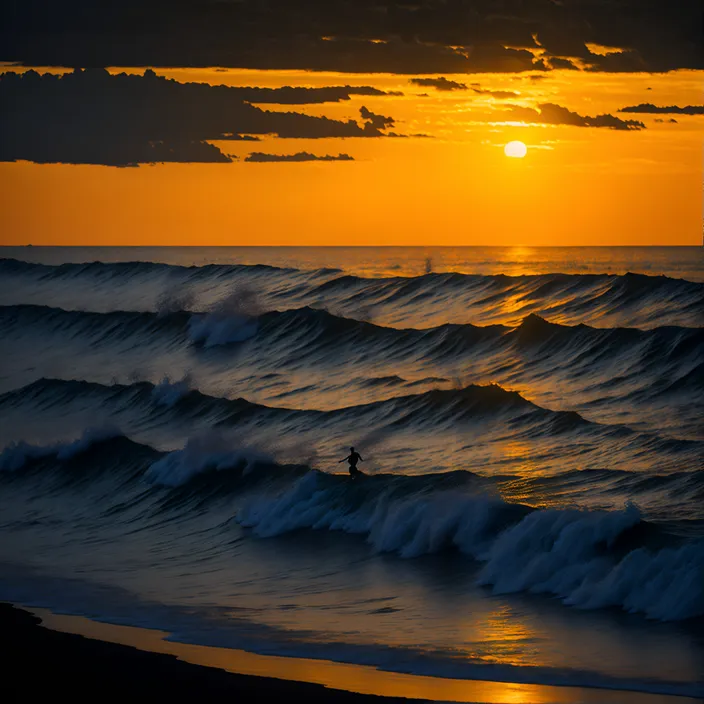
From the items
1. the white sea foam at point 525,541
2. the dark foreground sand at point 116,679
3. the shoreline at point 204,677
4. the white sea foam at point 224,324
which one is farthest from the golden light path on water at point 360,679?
the white sea foam at point 224,324

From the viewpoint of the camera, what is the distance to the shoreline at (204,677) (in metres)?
13.7

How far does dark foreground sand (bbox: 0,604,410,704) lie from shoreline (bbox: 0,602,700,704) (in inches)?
0.4

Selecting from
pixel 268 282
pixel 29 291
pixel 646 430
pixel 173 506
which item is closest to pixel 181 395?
pixel 173 506

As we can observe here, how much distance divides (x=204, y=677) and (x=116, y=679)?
1.02m

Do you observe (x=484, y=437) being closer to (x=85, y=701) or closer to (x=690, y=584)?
(x=690, y=584)

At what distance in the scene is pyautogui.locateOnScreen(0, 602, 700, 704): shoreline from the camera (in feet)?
45.0

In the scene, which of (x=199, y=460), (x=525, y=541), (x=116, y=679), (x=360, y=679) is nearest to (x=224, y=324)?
(x=199, y=460)

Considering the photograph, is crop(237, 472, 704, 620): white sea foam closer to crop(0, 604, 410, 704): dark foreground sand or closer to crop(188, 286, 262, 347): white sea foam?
crop(0, 604, 410, 704): dark foreground sand

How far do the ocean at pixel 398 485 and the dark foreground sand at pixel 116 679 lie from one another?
3.72 feet

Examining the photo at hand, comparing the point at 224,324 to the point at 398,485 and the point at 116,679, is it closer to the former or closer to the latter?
the point at 398,485

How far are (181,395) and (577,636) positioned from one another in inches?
879

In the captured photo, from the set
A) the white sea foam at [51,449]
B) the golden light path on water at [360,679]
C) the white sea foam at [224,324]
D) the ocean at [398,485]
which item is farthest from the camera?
the white sea foam at [224,324]

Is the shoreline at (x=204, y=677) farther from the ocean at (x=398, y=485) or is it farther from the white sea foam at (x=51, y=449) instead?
the white sea foam at (x=51, y=449)

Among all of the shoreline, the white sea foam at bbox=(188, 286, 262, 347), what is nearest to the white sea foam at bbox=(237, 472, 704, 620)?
the shoreline
